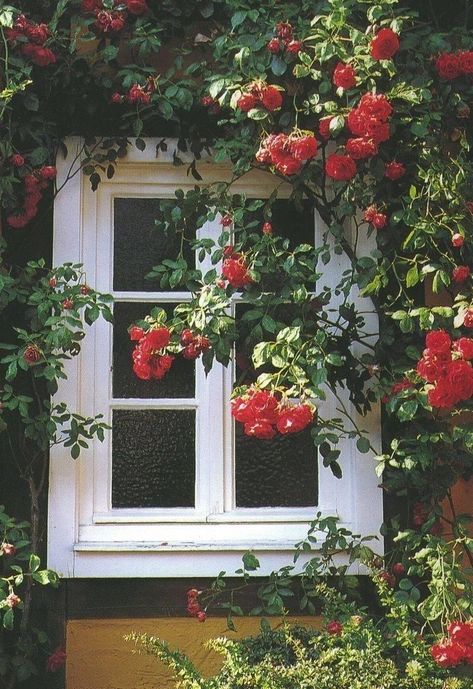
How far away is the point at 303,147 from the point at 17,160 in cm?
106

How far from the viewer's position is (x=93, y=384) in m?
4.16

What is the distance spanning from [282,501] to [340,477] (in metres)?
0.32

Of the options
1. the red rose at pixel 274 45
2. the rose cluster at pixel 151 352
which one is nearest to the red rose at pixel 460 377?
the rose cluster at pixel 151 352

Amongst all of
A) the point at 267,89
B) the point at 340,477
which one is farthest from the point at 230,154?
the point at 340,477

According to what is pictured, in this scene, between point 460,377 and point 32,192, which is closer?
point 460,377

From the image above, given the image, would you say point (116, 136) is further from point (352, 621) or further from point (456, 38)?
point (352, 621)

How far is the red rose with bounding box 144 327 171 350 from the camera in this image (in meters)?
3.81

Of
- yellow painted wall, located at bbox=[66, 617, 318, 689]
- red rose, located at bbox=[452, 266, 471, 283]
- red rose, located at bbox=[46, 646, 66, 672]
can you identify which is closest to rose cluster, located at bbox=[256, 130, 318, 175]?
red rose, located at bbox=[452, 266, 471, 283]

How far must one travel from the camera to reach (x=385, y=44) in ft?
12.2

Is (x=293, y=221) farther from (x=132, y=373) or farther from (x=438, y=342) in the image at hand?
(x=438, y=342)

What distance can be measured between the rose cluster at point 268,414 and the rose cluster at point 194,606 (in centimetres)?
69

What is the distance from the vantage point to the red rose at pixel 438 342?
11.7ft

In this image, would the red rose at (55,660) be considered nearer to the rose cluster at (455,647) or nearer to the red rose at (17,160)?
the rose cluster at (455,647)

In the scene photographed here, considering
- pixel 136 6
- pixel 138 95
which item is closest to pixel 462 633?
pixel 138 95
